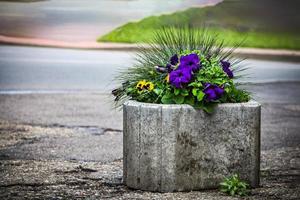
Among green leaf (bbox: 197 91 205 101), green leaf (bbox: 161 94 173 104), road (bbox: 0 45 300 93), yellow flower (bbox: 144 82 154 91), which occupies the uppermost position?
yellow flower (bbox: 144 82 154 91)

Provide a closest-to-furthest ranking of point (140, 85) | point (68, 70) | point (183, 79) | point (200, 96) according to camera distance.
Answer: point (200, 96), point (183, 79), point (140, 85), point (68, 70)

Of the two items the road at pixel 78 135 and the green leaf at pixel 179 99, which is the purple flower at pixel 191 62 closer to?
the green leaf at pixel 179 99

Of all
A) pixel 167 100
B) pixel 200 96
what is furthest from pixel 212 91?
pixel 167 100

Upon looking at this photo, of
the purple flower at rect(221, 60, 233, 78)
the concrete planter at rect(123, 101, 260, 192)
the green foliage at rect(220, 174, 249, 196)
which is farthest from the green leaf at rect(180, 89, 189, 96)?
the green foliage at rect(220, 174, 249, 196)

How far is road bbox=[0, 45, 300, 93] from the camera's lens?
1354cm

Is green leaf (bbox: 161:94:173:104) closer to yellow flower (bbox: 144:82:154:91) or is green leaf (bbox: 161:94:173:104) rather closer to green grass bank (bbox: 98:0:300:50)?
yellow flower (bbox: 144:82:154:91)

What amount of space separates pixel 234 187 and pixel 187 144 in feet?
1.58

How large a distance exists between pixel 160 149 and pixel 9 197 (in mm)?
1170

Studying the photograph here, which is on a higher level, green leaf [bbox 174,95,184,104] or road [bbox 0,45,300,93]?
green leaf [bbox 174,95,184,104]

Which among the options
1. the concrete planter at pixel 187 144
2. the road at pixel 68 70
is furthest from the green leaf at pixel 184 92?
the road at pixel 68 70

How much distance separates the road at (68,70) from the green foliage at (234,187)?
6.88 meters

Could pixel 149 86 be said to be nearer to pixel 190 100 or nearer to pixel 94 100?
pixel 190 100

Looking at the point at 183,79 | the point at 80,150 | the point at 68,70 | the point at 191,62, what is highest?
the point at 191,62

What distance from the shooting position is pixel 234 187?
18.3 ft
